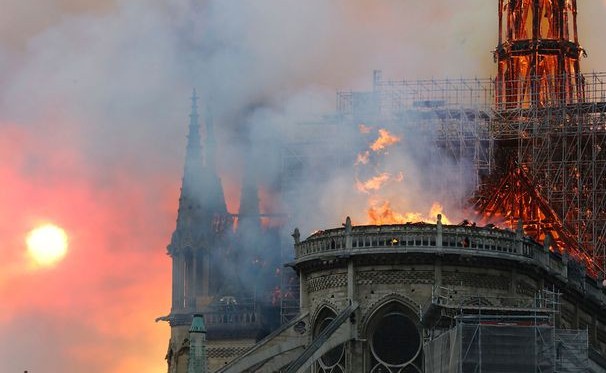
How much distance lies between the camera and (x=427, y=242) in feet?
295

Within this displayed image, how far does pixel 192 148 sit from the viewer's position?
11506 centimetres

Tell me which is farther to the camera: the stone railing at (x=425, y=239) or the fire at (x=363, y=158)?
the fire at (x=363, y=158)

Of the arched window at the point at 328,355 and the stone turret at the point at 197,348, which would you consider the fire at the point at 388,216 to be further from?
the stone turret at the point at 197,348

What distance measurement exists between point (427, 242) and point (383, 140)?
17840mm

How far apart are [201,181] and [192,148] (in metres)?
2.55

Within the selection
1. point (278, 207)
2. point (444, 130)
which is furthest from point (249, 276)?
point (444, 130)

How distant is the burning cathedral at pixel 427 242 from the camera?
3536 inches

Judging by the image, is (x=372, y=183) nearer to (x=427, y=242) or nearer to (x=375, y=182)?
(x=375, y=182)

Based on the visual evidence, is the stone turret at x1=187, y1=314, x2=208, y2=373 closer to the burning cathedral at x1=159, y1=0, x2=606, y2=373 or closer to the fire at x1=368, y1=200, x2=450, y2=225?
the burning cathedral at x1=159, y1=0, x2=606, y2=373

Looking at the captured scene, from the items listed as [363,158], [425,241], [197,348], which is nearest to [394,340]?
[425,241]

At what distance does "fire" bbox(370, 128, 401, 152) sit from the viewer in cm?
10625

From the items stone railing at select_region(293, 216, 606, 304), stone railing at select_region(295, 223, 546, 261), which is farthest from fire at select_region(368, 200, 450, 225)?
stone railing at select_region(295, 223, 546, 261)

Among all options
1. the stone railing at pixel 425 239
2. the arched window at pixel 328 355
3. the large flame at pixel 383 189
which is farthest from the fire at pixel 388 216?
the arched window at pixel 328 355

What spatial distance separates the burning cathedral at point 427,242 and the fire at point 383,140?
12cm
